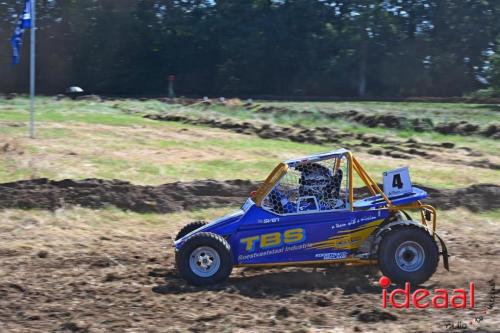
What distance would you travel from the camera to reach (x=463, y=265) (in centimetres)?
975

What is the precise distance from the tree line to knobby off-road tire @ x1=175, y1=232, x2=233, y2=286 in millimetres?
46638

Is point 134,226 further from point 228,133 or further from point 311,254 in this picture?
point 228,133

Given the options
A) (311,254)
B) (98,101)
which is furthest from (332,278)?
(98,101)

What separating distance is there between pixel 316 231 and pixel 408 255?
113 cm

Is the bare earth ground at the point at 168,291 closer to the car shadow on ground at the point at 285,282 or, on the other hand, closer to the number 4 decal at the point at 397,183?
the car shadow on ground at the point at 285,282

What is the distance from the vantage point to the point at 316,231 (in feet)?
29.3

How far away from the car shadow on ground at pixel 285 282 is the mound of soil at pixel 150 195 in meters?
4.15

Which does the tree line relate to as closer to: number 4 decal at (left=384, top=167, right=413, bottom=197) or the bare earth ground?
the bare earth ground

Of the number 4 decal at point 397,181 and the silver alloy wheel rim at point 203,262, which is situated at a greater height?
the number 4 decal at point 397,181

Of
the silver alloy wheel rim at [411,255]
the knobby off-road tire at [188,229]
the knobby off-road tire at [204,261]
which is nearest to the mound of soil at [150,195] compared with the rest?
the knobby off-road tire at [188,229]

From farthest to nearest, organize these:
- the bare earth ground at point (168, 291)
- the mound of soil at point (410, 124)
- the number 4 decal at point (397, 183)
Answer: the mound of soil at point (410, 124), the number 4 decal at point (397, 183), the bare earth ground at point (168, 291)

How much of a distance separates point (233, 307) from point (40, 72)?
51787 millimetres

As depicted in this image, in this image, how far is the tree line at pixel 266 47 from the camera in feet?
186

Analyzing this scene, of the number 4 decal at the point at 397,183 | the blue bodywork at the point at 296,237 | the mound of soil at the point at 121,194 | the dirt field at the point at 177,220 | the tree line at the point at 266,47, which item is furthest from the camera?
the tree line at the point at 266,47
